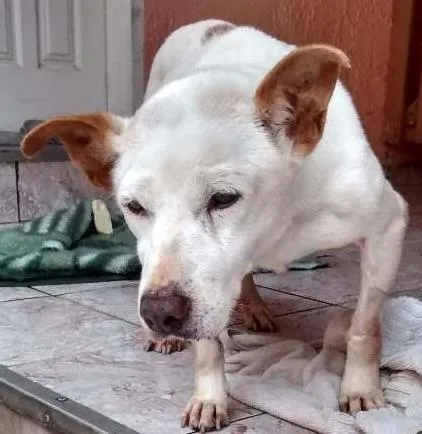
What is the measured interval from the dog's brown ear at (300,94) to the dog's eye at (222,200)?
15cm

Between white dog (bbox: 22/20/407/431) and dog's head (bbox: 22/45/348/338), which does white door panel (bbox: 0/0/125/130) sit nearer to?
white dog (bbox: 22/20/407/431)

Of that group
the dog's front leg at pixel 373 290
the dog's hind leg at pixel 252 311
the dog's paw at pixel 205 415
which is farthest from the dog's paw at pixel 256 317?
the dog's paw at pixel 205 415

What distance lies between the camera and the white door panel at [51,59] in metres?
3.22

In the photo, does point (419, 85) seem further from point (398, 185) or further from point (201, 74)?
point (201, 74)

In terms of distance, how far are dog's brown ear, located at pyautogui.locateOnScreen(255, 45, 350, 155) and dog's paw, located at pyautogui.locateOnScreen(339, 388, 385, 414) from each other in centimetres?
44

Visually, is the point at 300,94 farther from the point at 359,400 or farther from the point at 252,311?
the point at 252,311

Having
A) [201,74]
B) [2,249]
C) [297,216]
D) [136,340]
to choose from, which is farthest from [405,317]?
[2,249]

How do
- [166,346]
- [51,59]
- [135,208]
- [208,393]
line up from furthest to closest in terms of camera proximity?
1. [51,59]
2. [166,346]
3. [208,393]
4. [135,208]

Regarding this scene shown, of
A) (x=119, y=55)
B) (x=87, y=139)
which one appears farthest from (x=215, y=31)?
(x=119, y=55)

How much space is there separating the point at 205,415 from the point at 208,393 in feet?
0.20

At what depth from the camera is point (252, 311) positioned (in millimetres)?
1922

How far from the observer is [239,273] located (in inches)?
50.6

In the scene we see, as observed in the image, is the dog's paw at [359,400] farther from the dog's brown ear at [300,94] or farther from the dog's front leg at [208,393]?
the dog's brown ear at [300,94]

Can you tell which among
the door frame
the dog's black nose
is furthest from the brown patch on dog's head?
the door frame
